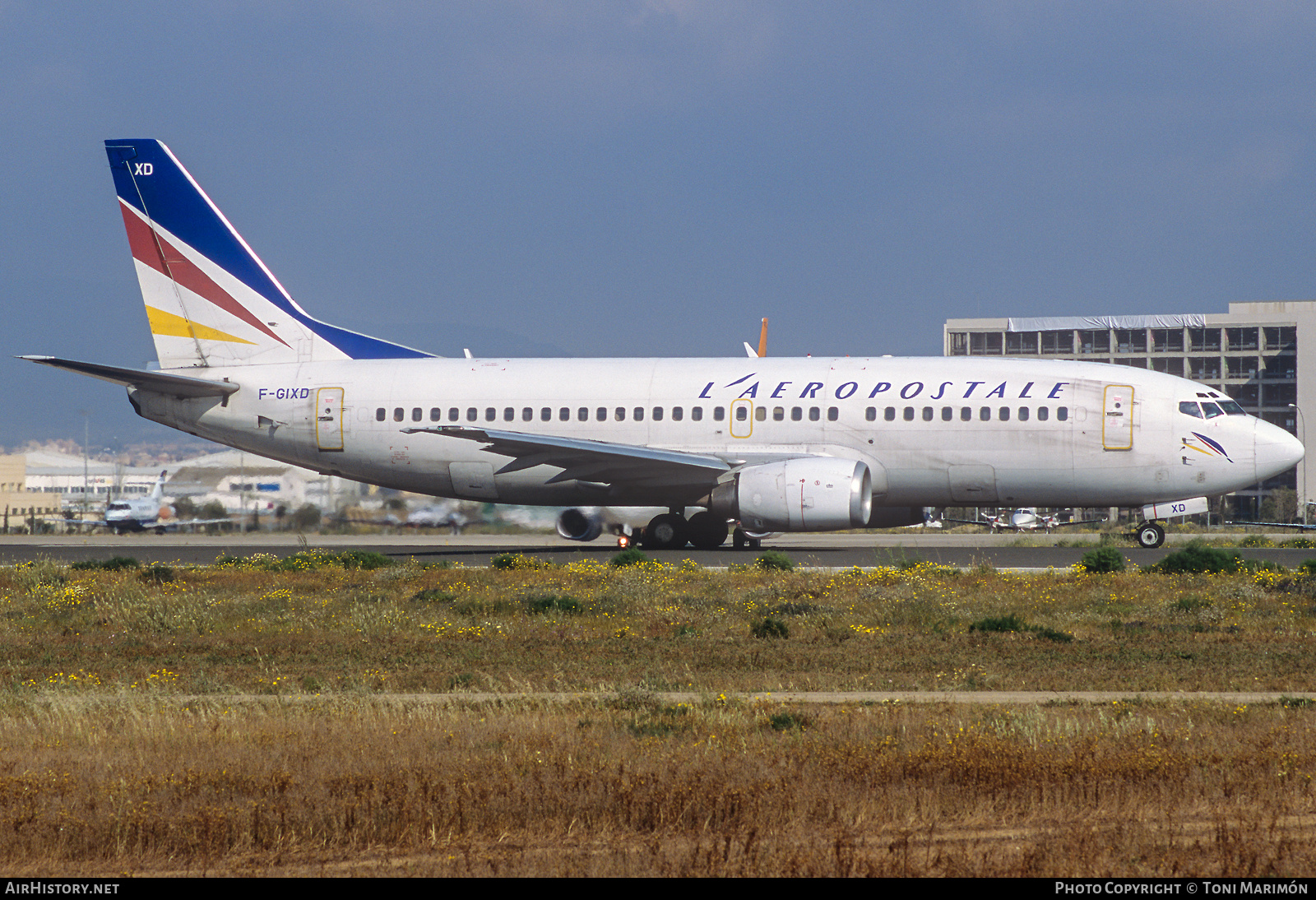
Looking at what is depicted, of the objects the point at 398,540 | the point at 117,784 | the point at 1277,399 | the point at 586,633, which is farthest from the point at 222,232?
the point at 1277,399

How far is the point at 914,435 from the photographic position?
2797 centimetres

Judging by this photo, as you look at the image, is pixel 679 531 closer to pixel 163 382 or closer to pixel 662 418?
pixel 662 418

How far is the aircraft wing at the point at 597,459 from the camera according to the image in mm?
27500

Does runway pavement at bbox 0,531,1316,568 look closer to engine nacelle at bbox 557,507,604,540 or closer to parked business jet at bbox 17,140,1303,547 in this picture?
engine nacelle at bbox 557,507,604,540

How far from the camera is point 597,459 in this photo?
28391 mm

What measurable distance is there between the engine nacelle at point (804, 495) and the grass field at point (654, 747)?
30.7 ft

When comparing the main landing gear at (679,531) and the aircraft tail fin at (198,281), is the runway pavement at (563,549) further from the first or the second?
the aircraft tail fin at (198,281)

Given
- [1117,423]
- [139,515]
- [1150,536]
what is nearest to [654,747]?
[1117,423]

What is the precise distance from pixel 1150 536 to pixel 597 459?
13.3 meters

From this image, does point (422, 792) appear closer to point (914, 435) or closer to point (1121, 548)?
point (914, 435)

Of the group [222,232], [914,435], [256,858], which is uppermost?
[222,232]

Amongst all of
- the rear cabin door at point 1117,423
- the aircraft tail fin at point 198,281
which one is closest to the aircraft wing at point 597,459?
the aircraft tail fin at point 198,281

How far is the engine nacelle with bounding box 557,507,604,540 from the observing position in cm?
3388

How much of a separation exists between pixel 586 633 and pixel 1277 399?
123390mm
